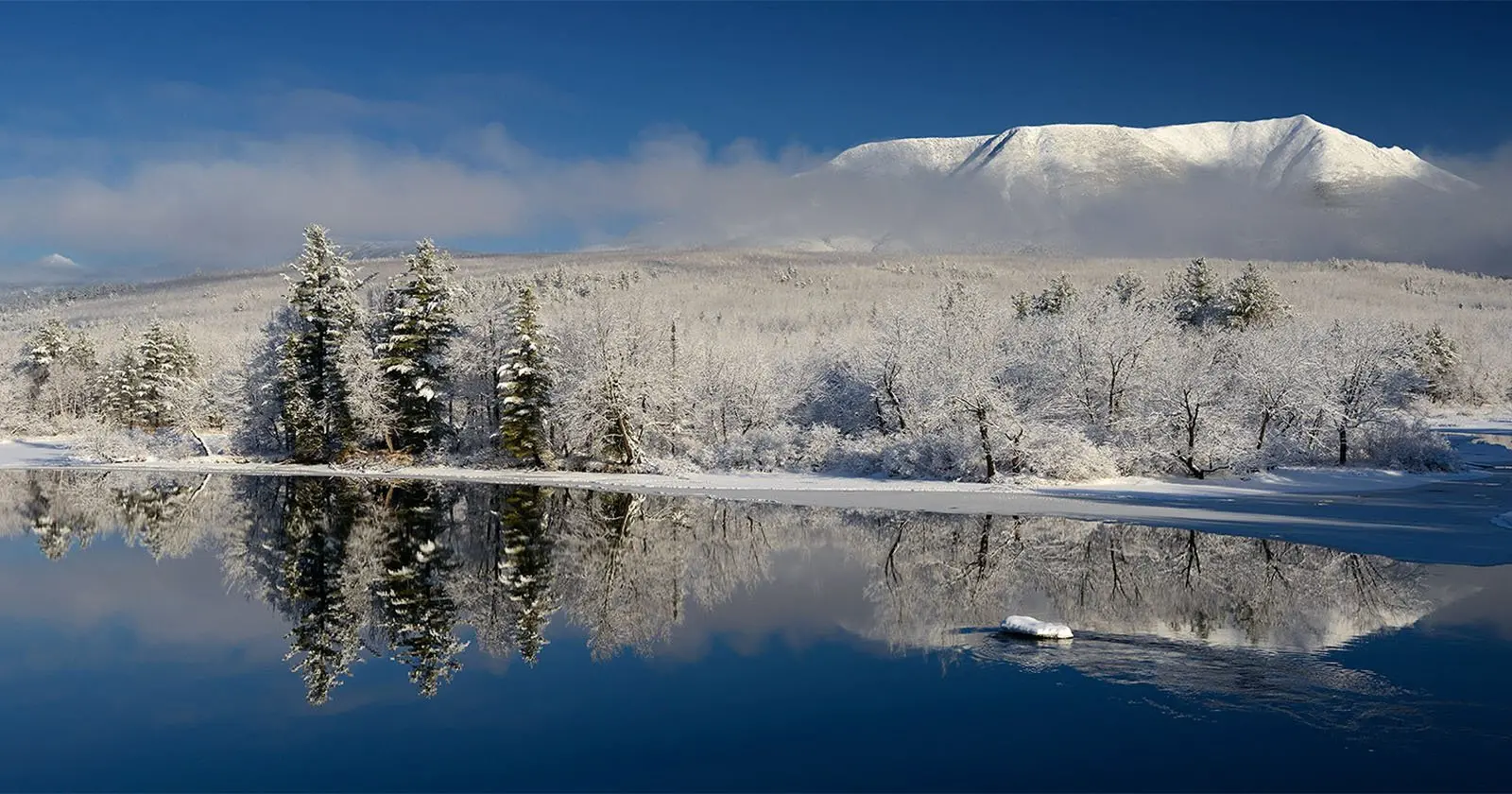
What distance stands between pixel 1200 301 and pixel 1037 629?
68.2 m

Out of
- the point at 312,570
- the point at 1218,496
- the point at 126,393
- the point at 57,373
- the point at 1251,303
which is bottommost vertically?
the point at 312,570

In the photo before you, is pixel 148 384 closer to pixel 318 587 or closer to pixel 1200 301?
pixel 318 587

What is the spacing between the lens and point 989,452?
4469 cm

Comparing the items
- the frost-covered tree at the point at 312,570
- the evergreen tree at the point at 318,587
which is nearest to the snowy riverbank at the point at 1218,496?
the frost-covered tree at the point at 312,570

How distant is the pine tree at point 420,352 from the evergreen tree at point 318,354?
8.40 ft

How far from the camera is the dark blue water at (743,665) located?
12789 millimetres

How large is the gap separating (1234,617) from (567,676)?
1363 cm

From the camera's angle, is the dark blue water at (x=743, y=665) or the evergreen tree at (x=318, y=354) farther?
the evergreen tree at (x=318, y=354)

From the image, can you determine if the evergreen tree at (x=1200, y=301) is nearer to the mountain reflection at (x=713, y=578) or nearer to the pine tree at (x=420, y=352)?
the mountain reflection at (x=713, y=578)

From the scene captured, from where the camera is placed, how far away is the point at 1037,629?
18594 mm

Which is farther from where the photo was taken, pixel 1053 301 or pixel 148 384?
pixel 1053 301

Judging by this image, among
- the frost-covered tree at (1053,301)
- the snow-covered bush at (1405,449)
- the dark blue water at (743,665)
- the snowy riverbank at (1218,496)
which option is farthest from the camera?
the frost-covered tree at (1053,301)

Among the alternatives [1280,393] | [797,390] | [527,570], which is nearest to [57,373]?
[797,390]

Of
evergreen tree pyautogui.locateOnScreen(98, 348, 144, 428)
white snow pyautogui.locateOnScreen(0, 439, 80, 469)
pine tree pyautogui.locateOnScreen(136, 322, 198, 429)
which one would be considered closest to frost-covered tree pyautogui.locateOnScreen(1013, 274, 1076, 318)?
pine tree pyautogui.locateOnScreen(136, 322, 198, 429)
